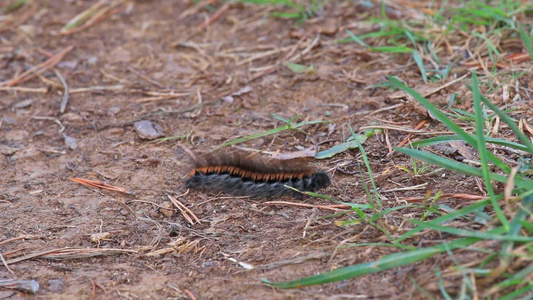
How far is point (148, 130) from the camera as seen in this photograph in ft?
13.7

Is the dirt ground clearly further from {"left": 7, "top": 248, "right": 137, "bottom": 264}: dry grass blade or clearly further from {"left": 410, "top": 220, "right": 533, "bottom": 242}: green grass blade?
{"left": 410, "top": 220, "right": 533, "bottom": 242}: green grass blade

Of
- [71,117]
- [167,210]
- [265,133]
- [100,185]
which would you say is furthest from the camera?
[71,117]

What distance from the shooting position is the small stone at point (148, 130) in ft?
13.5

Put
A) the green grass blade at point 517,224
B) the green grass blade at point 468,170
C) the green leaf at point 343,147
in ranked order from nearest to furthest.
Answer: the green grass blade at point 517,224
the green grass blade at point 468,170
the green leaf at point 343,147

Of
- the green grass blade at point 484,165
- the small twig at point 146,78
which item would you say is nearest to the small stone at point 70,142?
the small twig at point 146,78

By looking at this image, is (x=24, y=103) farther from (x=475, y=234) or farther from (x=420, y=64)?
(x=475, y=234)

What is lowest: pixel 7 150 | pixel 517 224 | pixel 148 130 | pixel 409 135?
pixel 7 150

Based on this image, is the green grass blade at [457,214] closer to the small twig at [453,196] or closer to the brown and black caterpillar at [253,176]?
the small twig at [453,196]

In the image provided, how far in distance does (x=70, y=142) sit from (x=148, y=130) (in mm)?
555

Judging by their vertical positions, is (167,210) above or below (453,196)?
below

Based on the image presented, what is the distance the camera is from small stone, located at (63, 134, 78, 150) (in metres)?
4.11

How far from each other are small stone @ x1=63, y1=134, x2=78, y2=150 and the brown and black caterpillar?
3.19 ft

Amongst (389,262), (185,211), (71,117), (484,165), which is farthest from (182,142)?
(484,165)

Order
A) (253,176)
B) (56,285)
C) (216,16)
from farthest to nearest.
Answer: (216,16)
(253,176)
(56,285)
